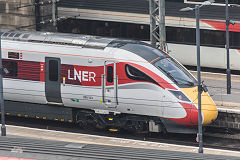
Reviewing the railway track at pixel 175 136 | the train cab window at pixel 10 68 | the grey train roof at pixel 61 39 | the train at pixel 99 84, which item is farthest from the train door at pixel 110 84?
the train cab window at pixel 10 68

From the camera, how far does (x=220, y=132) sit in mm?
28734

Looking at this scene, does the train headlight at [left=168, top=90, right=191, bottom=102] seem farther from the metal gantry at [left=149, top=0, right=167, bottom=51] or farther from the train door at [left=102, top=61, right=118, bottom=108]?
the metal gantry at [left=149, top=0, right=167, bottom=51]

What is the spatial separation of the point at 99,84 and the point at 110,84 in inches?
21.0

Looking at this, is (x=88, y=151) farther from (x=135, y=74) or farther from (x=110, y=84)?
(x=110, y=84)

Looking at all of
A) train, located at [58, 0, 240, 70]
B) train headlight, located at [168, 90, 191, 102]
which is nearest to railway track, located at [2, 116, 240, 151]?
train headlight, located at [168, 90, 191, 102]

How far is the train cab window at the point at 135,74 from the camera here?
26.1 meters

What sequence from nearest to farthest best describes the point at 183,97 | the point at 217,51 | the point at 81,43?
the point at 183,97, the point at 81,43, the point at 217,51

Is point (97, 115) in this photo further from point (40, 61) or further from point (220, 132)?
point (220, 132)

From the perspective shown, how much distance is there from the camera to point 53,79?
2781cm

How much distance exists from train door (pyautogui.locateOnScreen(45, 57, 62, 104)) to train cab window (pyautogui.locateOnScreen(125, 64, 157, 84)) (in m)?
3.40

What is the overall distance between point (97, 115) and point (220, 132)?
602cm

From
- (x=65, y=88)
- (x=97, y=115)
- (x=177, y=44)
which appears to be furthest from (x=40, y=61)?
(x=177, y=44)

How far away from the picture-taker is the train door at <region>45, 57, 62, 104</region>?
27.7m

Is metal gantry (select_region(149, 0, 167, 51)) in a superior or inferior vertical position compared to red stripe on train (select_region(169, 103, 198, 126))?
superior
